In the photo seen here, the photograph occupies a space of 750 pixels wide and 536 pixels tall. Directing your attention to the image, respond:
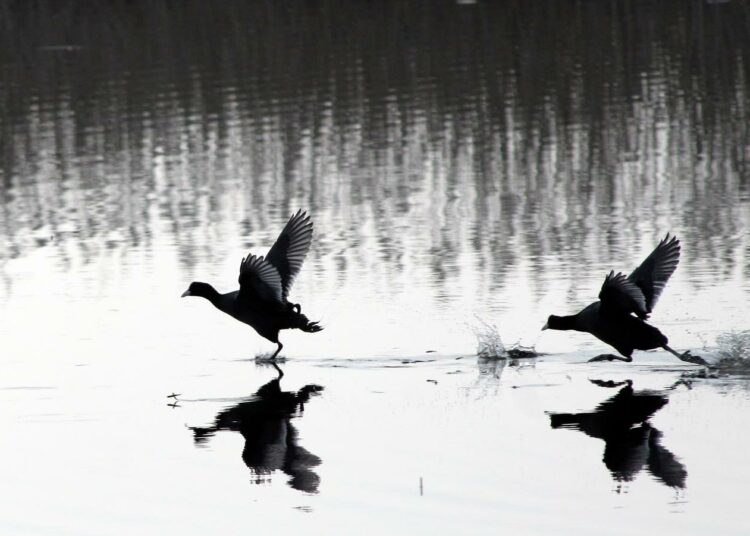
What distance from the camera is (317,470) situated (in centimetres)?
691

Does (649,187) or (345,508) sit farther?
(649,187)

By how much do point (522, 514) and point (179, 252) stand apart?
753 centimetres

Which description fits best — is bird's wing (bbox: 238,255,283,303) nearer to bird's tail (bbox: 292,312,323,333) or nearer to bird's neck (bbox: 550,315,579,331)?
bird's tail (bbox: 292,312,323,333)

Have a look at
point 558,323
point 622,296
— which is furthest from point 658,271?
point 558,323

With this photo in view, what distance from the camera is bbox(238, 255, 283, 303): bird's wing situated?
9555 mm

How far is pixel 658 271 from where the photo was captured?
923cm

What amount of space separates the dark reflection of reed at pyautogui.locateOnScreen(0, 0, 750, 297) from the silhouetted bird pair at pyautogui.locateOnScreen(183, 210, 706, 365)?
2015mm

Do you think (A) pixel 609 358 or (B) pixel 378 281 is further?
(B) pixel 378 281

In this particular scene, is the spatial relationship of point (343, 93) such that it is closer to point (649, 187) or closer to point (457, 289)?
point (649, 187)

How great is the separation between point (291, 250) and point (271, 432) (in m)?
2.39

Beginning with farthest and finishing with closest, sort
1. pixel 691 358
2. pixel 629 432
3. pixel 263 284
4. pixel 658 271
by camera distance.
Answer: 1. pixel 263 284
2. pixel 658 271
3. pixel 691 358
4. pixel 629 432

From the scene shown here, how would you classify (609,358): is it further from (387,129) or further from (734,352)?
(387,129)

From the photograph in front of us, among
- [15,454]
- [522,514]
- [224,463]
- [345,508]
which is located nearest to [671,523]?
[522,514]

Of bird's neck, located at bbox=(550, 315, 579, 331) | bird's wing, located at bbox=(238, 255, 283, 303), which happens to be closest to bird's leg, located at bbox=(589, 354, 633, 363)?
bird's neck, located at bbox=(550, 315, 579, 331)
